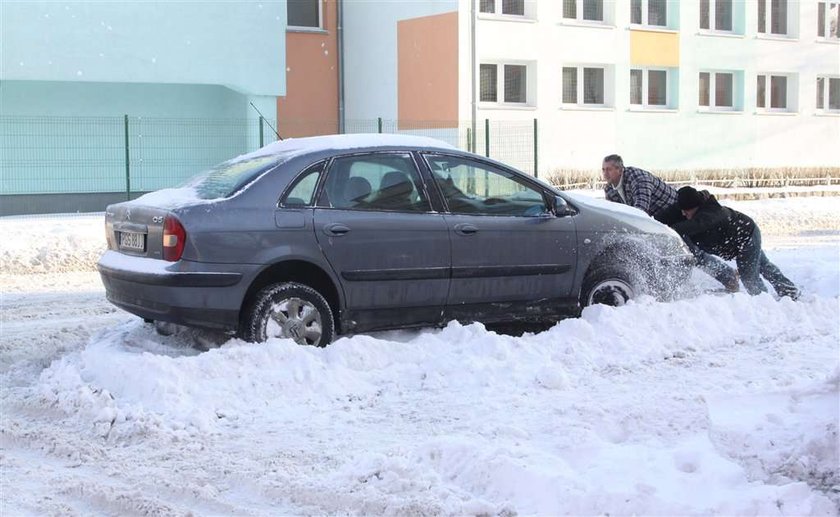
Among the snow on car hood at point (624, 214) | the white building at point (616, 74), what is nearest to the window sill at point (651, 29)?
the white building at point (616, 74)

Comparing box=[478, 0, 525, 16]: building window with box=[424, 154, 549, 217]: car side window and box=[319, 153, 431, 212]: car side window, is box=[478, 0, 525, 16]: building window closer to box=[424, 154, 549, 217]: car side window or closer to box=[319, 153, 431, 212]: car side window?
box=[424, 154, 549, 217]: car side window

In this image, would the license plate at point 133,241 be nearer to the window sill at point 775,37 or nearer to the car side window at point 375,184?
the car side window at point 375,184

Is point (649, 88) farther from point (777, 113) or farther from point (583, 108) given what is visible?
point (777, 113)

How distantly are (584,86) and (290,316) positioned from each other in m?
22.6

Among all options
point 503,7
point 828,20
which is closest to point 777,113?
point 828,20

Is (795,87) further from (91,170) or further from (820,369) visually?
(820,369)

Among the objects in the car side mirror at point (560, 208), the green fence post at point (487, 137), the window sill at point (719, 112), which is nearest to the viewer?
the car side mirror at point (560, 208)

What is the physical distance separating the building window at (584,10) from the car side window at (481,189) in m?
20.7

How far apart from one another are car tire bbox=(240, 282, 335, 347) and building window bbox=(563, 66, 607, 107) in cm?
2185

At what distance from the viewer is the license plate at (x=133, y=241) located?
7.53 metres

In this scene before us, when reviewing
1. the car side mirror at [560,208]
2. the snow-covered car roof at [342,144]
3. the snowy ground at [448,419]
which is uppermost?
the snow-covered car roof at [342,144]

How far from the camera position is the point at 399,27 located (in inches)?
1081

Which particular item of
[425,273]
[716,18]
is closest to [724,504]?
[425,273]

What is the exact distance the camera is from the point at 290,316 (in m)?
7.48
